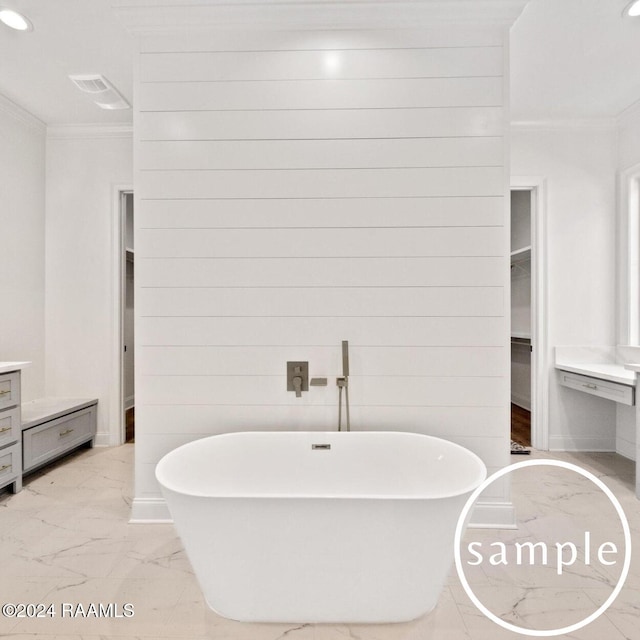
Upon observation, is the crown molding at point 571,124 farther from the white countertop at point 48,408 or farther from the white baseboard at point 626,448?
the white countertop at point 48,408

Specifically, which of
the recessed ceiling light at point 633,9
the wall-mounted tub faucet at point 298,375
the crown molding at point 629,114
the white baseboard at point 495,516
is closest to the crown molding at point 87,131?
the wall-mounted tub faucet at point 298,375

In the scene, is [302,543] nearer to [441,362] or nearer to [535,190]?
[441,362]

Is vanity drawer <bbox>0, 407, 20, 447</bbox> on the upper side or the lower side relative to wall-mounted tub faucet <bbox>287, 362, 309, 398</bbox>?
lower

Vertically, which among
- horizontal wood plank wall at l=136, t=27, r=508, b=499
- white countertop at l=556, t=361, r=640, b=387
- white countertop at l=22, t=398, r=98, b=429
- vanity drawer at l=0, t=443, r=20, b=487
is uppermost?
horizontal wood plank wall at l=136, t=27, r=508, b=499

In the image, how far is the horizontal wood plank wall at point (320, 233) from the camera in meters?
2.04

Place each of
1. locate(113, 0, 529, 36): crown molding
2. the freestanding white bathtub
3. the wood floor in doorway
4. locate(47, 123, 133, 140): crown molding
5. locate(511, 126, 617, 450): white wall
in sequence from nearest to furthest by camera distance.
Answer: the freestanding white bathtub < locate(113, 0, 529, 36): crown molding < locate(511, 126, 617, 450): white wall < locate(47, 123, 133, 140): crown molding < the wood floor in doorway

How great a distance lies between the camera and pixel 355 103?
2.07 m

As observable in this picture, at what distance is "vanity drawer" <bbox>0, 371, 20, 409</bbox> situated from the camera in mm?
2305

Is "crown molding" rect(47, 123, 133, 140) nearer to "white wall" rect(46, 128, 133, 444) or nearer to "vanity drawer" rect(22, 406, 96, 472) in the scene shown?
"white wall" rect(46, 128, 133, 444)

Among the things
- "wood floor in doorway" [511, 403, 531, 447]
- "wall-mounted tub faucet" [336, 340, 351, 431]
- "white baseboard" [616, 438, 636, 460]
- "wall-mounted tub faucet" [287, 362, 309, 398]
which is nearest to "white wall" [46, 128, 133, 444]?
"wall-mounted tub faucet" [287, 362, 309, 398]

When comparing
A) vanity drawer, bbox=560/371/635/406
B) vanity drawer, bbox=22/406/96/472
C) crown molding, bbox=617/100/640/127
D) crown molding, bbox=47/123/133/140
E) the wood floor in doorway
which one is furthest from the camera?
the wood floor in doorway

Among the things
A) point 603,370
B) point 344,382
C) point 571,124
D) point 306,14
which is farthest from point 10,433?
point 571,124

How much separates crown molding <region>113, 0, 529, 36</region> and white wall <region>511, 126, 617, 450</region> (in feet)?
4.39

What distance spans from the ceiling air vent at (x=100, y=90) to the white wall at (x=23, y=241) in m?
0.67
